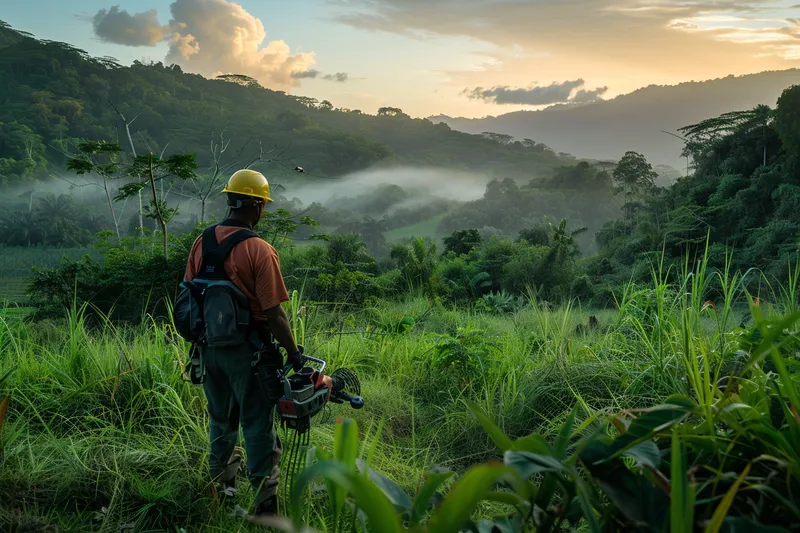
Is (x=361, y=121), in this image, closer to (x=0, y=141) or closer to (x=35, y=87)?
(x=35, y=87)

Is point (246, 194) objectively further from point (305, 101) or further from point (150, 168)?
point (305, 101)

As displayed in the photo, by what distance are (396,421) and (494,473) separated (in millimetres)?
4517

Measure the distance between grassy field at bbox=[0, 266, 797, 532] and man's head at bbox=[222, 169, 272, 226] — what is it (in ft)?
4.76

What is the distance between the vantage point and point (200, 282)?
3.39m

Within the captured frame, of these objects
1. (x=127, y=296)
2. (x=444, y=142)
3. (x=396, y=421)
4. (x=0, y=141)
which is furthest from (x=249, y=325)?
(x=444, y=142)

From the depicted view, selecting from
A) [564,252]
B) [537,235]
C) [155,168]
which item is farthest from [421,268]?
[537,235]

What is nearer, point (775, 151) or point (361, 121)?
point (775, 151)

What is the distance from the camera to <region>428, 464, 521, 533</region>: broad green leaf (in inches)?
31.0

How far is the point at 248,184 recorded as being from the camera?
3512mm

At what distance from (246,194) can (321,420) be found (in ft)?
6.98

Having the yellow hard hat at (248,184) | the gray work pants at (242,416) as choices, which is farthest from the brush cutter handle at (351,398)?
the yellow hard hat at (248,184)

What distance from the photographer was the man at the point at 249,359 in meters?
3.34

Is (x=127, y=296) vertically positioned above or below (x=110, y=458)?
below

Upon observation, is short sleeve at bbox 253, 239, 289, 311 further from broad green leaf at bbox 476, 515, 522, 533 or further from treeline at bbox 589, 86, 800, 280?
treeline at bbox 589, 86, 800, 280
